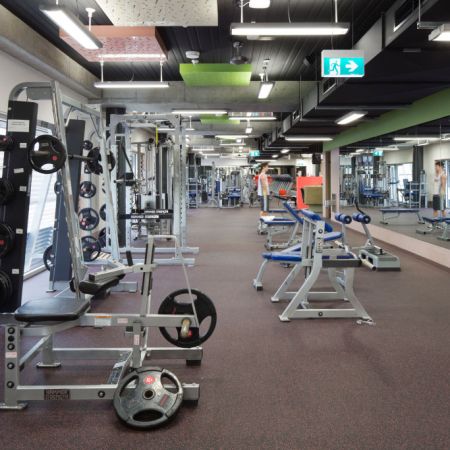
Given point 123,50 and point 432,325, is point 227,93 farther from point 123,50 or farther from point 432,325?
point 432,325

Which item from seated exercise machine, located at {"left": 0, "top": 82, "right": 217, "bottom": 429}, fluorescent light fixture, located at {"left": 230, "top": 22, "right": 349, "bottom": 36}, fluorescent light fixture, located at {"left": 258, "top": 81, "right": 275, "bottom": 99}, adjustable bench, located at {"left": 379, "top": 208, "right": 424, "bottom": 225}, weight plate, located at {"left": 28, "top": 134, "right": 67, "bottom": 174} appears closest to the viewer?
seated exercise machine, located at {"left": 0, "top": 82, "right": 217, "bottom": 429}

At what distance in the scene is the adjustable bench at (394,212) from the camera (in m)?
8.58

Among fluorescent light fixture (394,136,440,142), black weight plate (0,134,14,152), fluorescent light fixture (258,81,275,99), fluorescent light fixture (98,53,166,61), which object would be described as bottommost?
black weight plate (0,134,14,152)

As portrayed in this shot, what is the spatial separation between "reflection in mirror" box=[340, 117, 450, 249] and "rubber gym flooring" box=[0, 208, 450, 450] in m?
3.21

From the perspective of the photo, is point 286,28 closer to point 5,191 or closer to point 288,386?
point 5,191

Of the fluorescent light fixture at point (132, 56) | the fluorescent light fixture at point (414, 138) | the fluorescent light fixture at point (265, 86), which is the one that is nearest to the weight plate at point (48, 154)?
the fluorescent light fixture at point (132, 56)

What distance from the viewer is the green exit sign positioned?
16.4 ft

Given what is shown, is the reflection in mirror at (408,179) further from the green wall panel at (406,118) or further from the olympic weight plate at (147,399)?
the olympic weight plate at (147,399)

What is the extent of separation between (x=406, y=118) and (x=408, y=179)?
Result: 1375 millimetres

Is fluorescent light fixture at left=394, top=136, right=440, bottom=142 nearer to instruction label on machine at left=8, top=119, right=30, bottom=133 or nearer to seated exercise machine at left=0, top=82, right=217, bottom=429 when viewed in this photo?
seated exercise machine at left=0, top=82, right=217, bottom=429

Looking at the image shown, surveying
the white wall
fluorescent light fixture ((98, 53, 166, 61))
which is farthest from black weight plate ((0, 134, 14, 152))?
fluorescent light fixture ((98, 53, 166, 61))

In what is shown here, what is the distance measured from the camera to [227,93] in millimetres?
9141

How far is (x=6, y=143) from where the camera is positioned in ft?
10.8

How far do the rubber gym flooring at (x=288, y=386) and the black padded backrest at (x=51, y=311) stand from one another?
1.78ft
